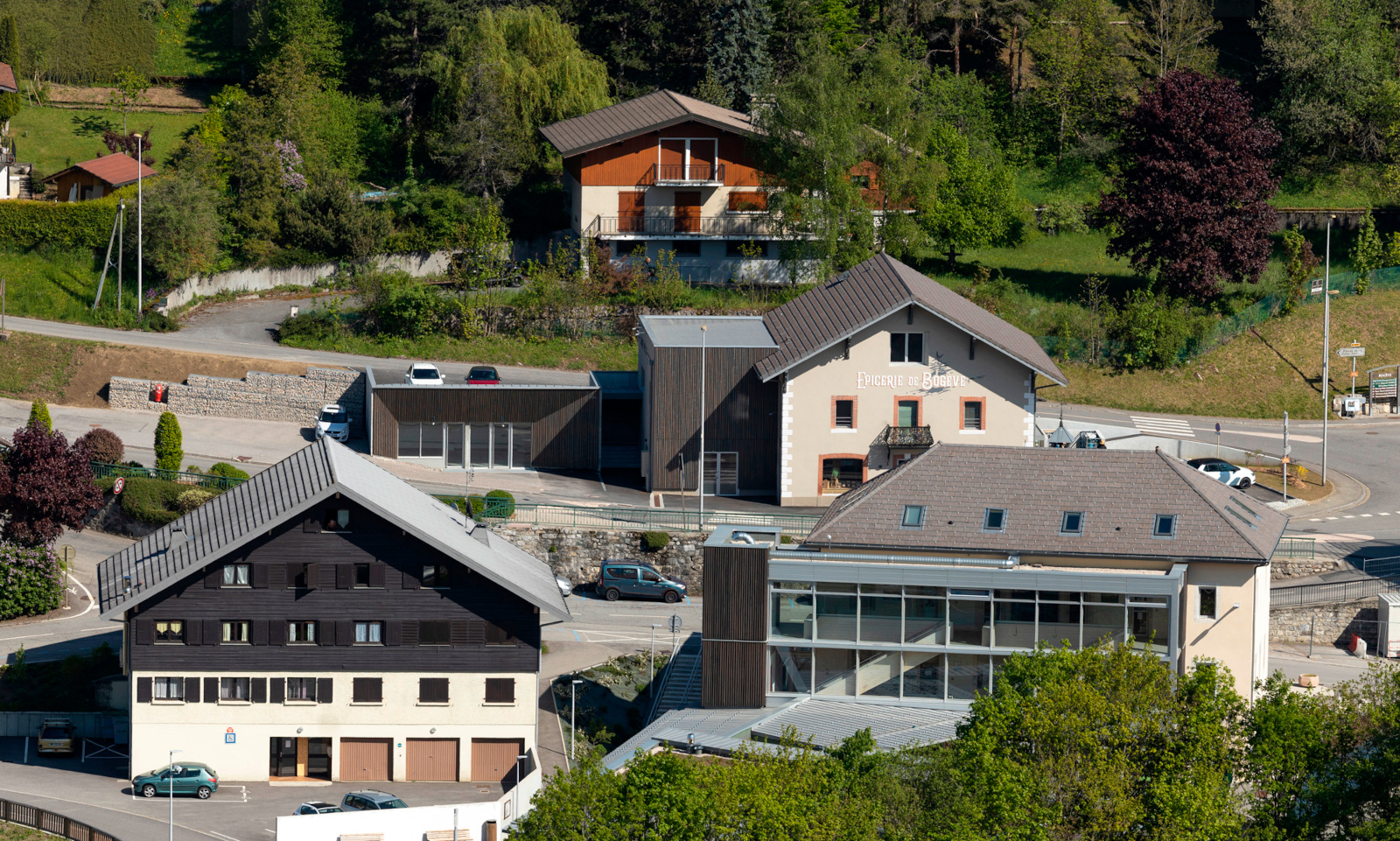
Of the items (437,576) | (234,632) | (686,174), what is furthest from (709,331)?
(234,632)

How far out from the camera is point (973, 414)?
7488 centimetres

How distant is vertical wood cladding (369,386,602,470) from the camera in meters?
77.4

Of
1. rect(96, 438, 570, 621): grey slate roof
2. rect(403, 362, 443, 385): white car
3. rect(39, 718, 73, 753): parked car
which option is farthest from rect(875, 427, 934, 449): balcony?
rect(39, 718, 73, 753): parked car

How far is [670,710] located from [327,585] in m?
10.5

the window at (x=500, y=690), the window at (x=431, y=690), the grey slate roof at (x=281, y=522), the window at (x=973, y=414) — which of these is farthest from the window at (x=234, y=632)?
the window at (x=973, y=414)

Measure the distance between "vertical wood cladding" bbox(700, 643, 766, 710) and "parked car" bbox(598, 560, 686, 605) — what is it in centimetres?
1603

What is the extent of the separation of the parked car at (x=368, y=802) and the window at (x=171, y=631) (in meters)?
7.60

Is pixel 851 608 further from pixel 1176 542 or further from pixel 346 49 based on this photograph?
pixel 346 49

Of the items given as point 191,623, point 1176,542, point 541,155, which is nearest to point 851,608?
point 1176,542

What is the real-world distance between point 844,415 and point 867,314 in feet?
13.1

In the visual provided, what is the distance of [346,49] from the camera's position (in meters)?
109

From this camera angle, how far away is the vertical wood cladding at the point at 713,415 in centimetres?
7450

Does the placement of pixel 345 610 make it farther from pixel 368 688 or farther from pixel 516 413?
pixel 516 413

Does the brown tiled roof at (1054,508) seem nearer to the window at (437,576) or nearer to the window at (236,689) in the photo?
the window at (437,576)
